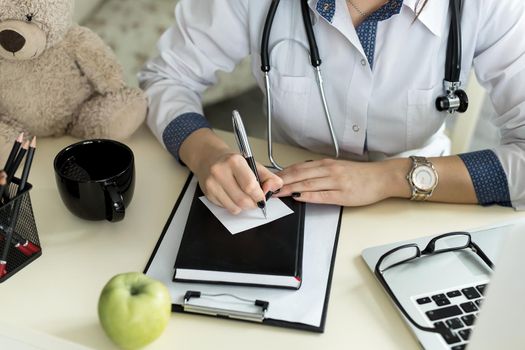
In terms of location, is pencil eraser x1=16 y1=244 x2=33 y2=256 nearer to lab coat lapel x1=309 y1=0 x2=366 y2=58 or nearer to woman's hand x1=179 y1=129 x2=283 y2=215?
woman's hand x1=179 y1=129 x2=283 y2=215

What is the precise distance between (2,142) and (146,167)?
23 centimetres

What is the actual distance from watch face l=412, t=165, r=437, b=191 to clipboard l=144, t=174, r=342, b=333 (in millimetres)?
163

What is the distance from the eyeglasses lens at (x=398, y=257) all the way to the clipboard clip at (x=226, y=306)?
0.58 feet

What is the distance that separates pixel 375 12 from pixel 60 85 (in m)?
0.54

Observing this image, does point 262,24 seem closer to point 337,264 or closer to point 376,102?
point 376,102

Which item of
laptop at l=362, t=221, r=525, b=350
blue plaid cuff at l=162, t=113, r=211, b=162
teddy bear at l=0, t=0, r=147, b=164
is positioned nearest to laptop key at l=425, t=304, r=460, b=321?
laptop at l=362, t=221, r=525, b=350

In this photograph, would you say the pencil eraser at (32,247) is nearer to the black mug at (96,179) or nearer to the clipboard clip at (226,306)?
the black mug at (96,179)

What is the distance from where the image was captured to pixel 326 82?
1.06m

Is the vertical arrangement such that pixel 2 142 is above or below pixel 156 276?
above

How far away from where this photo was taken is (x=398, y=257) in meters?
0.81

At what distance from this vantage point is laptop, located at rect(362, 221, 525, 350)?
0.52m

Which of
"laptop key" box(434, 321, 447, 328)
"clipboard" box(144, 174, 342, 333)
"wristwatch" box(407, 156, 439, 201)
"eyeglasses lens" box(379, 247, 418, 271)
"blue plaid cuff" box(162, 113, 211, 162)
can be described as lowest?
"laptop key" box(434, 321, 447, 328)

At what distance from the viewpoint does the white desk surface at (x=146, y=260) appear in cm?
71

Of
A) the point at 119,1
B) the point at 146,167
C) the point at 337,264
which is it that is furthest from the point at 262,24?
the point at 119,1
